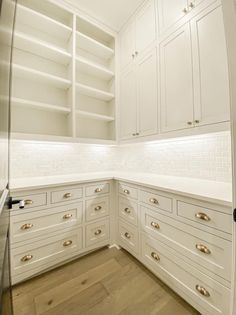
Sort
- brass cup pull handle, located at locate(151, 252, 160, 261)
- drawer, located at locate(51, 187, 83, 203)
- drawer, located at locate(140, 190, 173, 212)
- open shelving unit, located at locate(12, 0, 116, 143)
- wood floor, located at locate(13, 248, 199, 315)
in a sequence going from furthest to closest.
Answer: open shelving unit, located at locate(12, 0, 116, 143) → drawer, located at locate(51, 187, 83, 203) → brass cup pull handle, located at locate(151, 252, 160, 261) → drawer, located at locate(140, 190, 173, 212) → wood floor, located at locate(13, 248, 199, 315)

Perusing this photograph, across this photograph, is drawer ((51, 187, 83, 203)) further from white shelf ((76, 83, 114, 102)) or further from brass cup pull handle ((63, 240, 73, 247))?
white shelf ((76, 83, 114, 102))

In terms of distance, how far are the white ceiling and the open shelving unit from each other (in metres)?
0.12

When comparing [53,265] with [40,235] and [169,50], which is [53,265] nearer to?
[40,235]

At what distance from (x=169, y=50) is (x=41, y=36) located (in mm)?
1672

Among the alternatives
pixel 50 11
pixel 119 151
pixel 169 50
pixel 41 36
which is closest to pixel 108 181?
pixel 119 151

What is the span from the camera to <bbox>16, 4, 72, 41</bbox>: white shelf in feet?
5.25

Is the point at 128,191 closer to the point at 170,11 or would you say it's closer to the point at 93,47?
the point at 170,11

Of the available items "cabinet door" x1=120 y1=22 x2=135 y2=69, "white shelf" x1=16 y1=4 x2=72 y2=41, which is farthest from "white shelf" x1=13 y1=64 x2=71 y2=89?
"cabinet door" x1=120 y1=22 x2=135 y2=69

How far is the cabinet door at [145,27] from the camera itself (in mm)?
1669

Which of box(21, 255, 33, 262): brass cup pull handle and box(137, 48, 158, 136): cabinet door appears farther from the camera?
box(137, 48, 158, 136): cabinet door

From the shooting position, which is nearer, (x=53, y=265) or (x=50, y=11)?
(x=53, y=265)

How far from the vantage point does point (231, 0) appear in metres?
0.59

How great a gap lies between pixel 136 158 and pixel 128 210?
33.8 inches

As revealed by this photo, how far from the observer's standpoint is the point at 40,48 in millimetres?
1732
